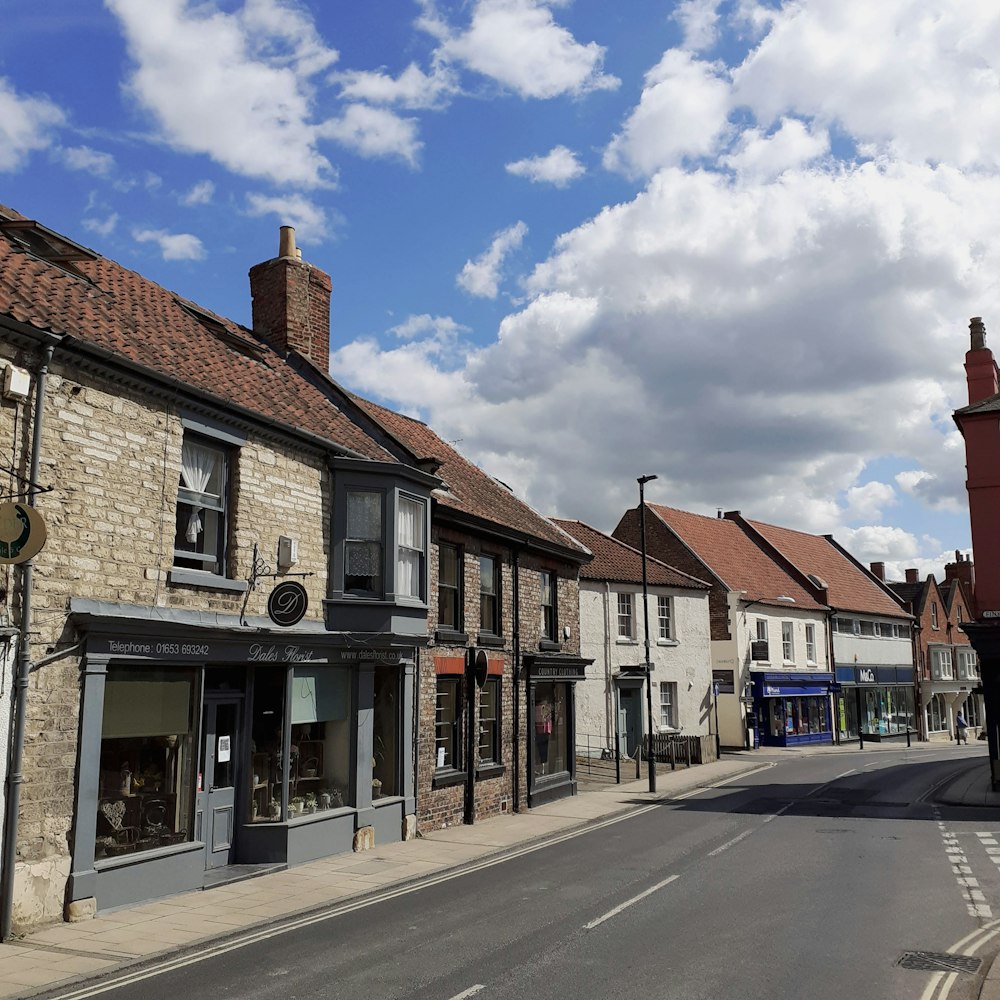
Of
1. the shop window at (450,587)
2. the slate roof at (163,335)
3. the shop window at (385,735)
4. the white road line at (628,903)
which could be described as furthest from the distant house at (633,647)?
the white road line at (628,903)

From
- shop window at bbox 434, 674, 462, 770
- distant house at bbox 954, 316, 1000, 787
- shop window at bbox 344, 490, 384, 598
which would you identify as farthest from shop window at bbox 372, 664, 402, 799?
distant house at bbox 954, 316, 1000, 787

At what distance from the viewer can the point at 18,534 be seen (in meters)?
10.2

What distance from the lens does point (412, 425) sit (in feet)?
82.5

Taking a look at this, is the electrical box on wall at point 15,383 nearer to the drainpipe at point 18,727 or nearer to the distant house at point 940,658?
the drainpipe at point 18,727

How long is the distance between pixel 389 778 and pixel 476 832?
2.27m

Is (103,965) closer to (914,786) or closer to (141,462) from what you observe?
(141,462)

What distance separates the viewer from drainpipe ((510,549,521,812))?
21812 mm

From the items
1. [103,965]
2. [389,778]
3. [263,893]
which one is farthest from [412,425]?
[103,965]

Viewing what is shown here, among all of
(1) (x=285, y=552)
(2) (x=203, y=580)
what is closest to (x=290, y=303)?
(1) (x=285, y=552)

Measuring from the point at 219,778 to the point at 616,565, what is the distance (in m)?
23.9

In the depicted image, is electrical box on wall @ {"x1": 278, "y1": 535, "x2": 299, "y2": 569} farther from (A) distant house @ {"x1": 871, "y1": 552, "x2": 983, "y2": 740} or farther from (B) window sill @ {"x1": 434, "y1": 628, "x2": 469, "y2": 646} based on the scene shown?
(A) distant house @ {"x1": 871, "y1": 552, "x2": 983, "y2": 740}

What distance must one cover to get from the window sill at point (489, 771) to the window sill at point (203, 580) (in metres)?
7.99

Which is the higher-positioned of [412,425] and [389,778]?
[412,425]

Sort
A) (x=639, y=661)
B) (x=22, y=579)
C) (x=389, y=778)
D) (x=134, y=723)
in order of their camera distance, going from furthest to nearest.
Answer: (x=639, y=661) → (x=389, y=778) → (x=134, y=723) → (x=22, y=579)
